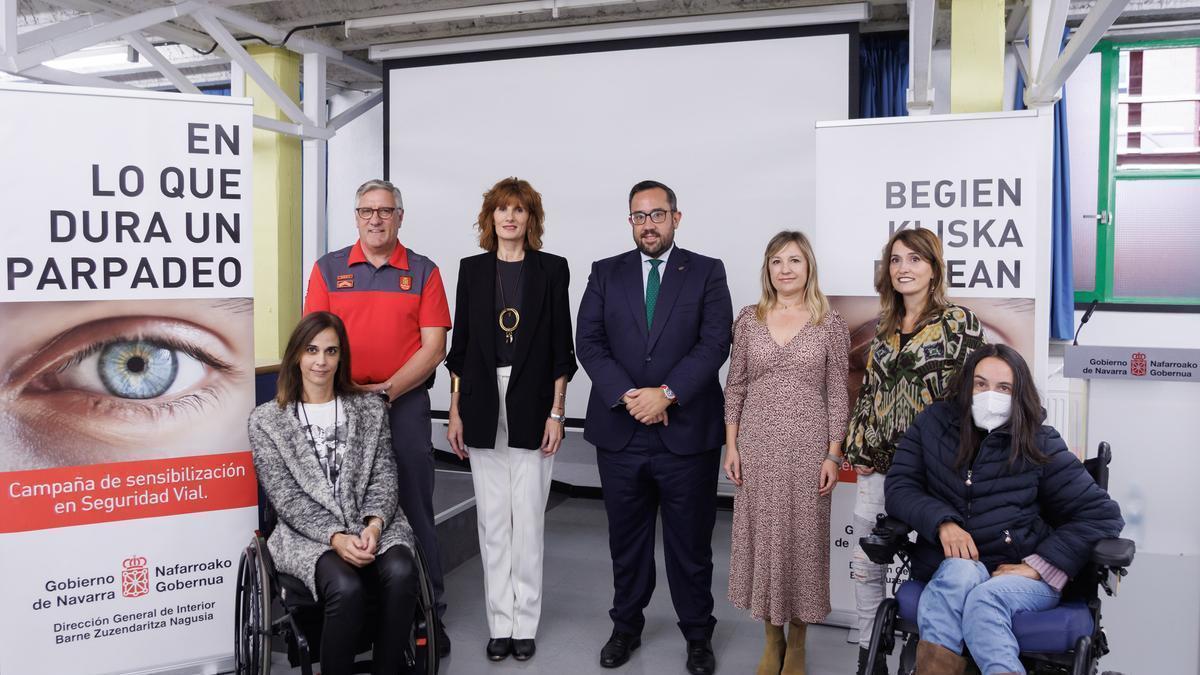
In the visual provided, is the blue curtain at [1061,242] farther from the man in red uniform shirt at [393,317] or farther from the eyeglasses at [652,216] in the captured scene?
the man in red uniform shirt at [393,317]

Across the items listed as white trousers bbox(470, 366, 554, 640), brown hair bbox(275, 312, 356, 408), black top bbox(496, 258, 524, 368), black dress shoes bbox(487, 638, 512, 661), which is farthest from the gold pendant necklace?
black dress shoes bbox(487, 638, 512, 661)

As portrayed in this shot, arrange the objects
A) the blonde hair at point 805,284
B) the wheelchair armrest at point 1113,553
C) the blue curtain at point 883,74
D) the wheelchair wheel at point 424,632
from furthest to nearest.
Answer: the blue curtain at point 883,74
the blonde hair at point 805,284
the wheelchair wheel at point 424,632
the wheelchair armrest at point 1113,553

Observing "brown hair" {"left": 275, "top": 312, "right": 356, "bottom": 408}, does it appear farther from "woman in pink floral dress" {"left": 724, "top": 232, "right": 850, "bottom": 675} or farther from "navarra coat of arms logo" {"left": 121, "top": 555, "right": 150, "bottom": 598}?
"woman in pink floral dress" {"left": 724, "top": 232, "right": 850, "bottom": 675}

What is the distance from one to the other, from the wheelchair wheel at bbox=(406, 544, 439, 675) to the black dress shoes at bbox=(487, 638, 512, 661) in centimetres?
71

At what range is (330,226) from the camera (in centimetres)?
705

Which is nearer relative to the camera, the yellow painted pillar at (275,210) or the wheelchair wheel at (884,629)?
the wheelchair wheel at (884,629)

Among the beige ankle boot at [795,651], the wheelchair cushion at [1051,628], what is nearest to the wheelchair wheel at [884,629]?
the wheelchair cushion at [1051,628]

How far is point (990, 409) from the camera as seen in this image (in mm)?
2320

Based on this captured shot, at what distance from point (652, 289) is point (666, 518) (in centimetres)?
77

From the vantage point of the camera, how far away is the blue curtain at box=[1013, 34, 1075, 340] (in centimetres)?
512

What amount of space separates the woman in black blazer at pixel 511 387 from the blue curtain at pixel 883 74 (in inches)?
121

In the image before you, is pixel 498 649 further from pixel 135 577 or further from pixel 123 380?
pixel 123 380

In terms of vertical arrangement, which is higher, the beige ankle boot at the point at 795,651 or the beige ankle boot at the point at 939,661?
the beige ankle boot at the point at 939,661

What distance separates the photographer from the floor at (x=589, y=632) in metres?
3.10
